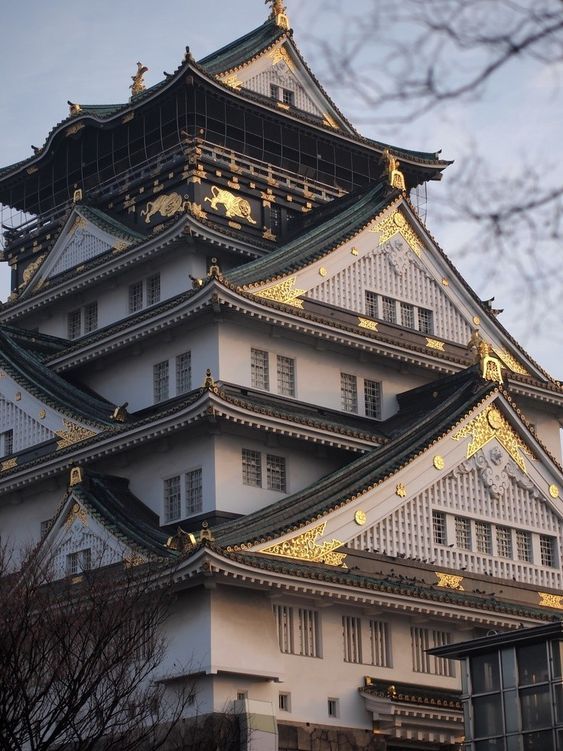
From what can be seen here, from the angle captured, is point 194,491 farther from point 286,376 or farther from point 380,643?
point 380,643

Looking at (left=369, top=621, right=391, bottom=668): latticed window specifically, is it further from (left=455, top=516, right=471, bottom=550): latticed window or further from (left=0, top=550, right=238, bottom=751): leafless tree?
(left=0, top=550, right=238, bottom=751): leafless tree

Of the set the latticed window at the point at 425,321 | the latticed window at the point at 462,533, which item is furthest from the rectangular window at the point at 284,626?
the latticed window at the point at 425,321

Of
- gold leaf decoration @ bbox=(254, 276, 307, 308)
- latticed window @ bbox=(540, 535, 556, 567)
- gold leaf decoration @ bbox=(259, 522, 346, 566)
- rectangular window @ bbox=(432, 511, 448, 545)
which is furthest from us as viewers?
gold leaf decoration @ bbox=(254, 276, 307, 308)

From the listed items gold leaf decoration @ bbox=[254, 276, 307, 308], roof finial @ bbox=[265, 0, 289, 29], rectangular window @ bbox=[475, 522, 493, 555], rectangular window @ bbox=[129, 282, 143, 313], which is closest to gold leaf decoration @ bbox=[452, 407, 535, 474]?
rectangular window @ bbox=[475, 522, 493, 555]

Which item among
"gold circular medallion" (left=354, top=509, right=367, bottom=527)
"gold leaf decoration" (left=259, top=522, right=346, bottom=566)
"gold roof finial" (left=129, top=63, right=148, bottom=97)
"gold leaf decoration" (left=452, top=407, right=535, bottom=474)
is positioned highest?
"gold roof finial" (left=129, top=63, right=148, bottom=97)

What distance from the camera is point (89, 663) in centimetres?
3009

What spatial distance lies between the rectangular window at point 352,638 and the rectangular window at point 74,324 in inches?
661

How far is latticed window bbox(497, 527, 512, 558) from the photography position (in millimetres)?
43906

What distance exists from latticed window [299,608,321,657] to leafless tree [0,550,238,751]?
3.47m

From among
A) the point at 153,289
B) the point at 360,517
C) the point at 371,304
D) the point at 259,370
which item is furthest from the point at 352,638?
the point at 153,289

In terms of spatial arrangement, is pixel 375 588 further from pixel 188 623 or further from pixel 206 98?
pixel 206 98

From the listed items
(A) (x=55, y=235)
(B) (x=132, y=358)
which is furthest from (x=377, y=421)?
(A) (x=55, y=235)

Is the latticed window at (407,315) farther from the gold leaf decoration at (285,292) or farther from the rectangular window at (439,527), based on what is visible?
the rectangular window at (439,527)

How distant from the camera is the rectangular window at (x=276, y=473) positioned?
43.7 metres
